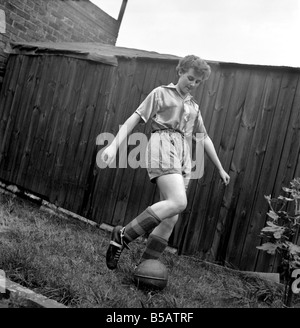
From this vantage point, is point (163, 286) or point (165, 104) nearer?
point (163, 286)

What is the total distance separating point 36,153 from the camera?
6.59 m

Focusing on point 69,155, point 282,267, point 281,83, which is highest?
point 281,83

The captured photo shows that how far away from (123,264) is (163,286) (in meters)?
0.60

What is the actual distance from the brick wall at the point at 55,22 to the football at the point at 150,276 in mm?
5589

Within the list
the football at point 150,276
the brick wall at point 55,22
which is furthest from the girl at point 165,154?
the brick wall at point 55,22

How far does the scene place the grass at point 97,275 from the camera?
281 centimetres

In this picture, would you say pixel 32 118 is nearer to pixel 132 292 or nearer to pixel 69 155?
pixel 69 155

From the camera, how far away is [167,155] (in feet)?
10.7

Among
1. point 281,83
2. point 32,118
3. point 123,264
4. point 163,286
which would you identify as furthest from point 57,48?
point 163,286

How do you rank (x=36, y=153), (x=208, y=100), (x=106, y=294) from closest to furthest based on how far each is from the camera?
(x=106, y=294), (x=208, y=100), (x=36, y=153)

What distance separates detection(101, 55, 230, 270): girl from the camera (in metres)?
3.14

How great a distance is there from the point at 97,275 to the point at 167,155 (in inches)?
43.9

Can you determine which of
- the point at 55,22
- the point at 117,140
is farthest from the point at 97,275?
the point at 55,22

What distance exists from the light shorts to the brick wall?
5142 mm
